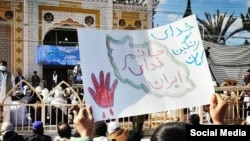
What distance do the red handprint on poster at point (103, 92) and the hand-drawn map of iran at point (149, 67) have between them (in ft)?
0.39

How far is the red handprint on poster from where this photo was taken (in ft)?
10.8

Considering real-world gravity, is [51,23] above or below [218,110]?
above

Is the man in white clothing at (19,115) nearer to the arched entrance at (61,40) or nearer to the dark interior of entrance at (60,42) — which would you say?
the arched entrance at (61,40)

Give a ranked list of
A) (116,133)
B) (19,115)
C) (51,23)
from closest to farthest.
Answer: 1. (116,133)
2. (19,115)
3. (51,23)

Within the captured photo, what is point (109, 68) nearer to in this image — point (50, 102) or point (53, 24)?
point (50, 102)

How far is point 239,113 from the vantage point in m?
7.67

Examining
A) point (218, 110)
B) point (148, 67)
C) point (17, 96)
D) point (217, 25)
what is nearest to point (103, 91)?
point (148, 67)

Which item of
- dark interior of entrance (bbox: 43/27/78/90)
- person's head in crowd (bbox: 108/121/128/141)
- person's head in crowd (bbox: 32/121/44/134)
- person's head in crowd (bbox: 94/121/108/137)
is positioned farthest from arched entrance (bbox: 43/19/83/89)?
person's head in crowd (bbox: 94/121/108/137)

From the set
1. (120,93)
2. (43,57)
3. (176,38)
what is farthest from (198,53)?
(43,57)

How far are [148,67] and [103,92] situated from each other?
0.51 m

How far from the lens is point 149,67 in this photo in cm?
371

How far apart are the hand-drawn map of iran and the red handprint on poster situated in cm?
12

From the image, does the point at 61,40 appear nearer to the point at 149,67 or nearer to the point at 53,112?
the point at 53,112

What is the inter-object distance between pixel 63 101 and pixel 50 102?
32 cm
